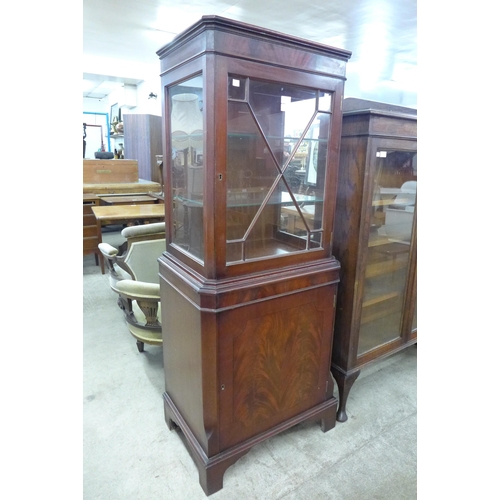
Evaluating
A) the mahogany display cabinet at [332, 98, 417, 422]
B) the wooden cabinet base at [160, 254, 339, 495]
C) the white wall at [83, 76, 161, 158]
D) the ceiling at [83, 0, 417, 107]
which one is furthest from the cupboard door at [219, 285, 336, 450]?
the white wall at [83, 76, 161, 158]

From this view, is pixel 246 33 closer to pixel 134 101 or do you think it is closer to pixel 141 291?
pixel 141 291

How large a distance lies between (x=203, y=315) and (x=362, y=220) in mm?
838

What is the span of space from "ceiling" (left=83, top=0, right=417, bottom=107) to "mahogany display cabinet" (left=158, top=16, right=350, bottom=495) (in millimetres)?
2176

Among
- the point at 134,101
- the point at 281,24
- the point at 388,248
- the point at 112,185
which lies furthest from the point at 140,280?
the point at 134,101

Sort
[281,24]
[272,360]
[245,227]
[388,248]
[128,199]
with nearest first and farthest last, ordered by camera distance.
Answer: [245,227] → [272,360] → [388,248] → [281,24] → [128,199]

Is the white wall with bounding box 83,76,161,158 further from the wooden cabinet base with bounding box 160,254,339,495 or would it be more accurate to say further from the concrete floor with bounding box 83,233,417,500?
the wooden cabinet base with bounding box 160,254,339,495

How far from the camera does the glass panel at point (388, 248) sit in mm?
1751

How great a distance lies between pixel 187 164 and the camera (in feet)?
4.55

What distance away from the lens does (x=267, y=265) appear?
1400 millimetres

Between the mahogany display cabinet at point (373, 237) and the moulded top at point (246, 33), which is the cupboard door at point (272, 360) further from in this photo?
the moulded top at point (246, 33)

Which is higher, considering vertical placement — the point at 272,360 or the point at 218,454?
the point at 272,360

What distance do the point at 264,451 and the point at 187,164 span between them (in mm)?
1357

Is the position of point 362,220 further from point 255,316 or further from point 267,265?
point 255,316
